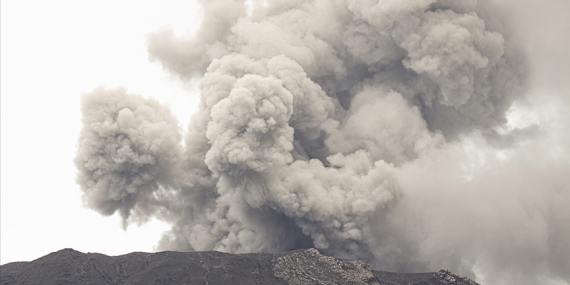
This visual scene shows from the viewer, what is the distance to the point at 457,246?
49812 millimetres

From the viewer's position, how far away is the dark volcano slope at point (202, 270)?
4181cm

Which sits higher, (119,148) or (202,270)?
(119,148)

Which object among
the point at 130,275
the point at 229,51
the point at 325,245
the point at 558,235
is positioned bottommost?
the point at 130,275

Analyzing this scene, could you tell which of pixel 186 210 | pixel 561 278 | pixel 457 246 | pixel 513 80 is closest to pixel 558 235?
pixel 561 278

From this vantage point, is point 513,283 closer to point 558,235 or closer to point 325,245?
point 558,235

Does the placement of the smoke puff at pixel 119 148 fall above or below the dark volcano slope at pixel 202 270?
above

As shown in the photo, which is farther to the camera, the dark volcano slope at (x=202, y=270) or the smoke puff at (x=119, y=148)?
the smoke puff at (x=119, y=148)

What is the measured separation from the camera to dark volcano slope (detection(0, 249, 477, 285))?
41.8 meters

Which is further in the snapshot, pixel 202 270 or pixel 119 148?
pixel 119 148

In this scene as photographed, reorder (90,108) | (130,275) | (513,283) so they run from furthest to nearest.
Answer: (513,283) → (90,108) → (130,275)

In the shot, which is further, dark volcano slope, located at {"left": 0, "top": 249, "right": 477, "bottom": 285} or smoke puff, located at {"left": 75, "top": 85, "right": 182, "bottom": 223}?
smoke puff, located at {"left": 75, "top": 85, "right": 182, "bottom": 223}

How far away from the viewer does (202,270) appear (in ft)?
142

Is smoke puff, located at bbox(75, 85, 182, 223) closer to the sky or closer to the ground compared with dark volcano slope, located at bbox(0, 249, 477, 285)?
closer to the sky

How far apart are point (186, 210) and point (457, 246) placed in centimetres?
2068
